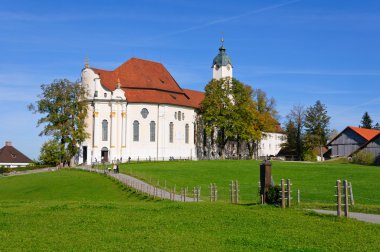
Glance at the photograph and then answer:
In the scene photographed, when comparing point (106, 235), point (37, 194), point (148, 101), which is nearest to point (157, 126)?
point (148, 101)

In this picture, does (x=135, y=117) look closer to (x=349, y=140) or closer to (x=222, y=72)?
(x=222, y=72)

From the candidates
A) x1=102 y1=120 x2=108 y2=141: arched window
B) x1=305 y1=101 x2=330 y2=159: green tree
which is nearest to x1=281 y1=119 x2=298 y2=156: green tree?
x1=305 y1=101 x2=330 y2=159: green tree

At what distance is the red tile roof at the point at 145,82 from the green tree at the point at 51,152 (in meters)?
11.4

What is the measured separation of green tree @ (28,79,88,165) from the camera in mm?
67188

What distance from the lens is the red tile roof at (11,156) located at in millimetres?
98625

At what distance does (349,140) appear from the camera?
8469 centimetres

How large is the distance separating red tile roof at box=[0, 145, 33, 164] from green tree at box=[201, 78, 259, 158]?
42726 millimetres

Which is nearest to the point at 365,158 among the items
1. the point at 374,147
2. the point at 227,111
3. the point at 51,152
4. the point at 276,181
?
the point at 374,147

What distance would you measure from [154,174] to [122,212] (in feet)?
95.0

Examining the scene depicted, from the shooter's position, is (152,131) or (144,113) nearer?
(144,113)

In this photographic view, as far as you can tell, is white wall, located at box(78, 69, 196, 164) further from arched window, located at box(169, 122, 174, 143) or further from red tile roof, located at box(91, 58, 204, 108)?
red tile roof, located at box(91, 58, 204, 108)

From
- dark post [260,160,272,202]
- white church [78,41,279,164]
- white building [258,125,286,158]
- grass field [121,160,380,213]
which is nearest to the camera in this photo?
dark post [260,160,272,202]

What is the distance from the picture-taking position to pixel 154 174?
48.1 meters

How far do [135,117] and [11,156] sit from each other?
40.3m
